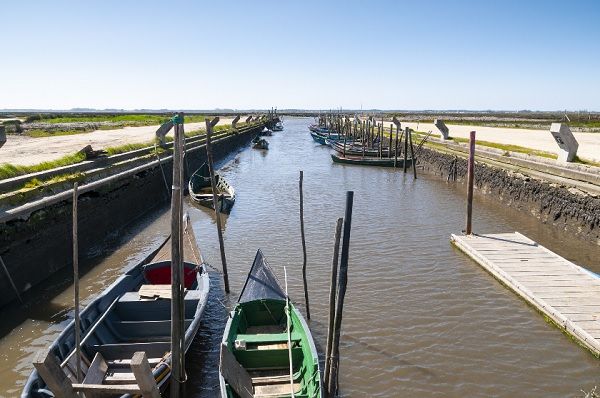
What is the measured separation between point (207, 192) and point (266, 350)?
17.3 m

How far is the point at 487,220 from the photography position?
19.5 meters

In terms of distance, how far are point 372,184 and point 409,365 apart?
2145 cm

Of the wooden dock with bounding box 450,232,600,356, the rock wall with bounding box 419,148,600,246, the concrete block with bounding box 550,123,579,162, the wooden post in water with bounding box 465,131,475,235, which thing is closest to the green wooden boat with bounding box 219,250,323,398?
the wooden dock with bounding box 450,232,600,356

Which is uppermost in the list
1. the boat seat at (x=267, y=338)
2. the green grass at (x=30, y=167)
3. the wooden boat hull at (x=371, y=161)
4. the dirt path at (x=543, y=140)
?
the dirt path at (x=543, y=140)

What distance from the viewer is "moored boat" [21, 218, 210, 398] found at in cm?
704

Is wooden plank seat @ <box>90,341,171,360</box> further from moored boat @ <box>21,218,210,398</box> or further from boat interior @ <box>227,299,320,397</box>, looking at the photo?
boat interior @ <box>227,299,320,397</box>

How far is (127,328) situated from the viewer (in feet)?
28.8

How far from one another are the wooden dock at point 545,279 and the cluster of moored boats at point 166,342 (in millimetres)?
5858

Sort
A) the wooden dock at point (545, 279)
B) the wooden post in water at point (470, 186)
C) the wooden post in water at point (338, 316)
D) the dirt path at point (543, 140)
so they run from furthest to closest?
the dirt path at point (543, 140)
the wooden post in water at point (470, 186)
the wooden dock at point (545, 279)
the wooden post in water at point (338, 316)

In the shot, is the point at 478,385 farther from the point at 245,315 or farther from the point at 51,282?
the point at 51,282

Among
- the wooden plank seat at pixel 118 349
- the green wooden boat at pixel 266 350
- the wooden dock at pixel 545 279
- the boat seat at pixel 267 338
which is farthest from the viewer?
the wooden dock at pixel 545 279

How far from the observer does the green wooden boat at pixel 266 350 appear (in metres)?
6.90

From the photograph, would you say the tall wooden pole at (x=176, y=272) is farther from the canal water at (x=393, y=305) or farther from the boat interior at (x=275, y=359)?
the canal water at (x=393, y=305)

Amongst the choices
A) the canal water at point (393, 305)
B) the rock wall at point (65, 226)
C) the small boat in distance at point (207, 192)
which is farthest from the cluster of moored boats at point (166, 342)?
the small boat in distance at point (207, 192)
